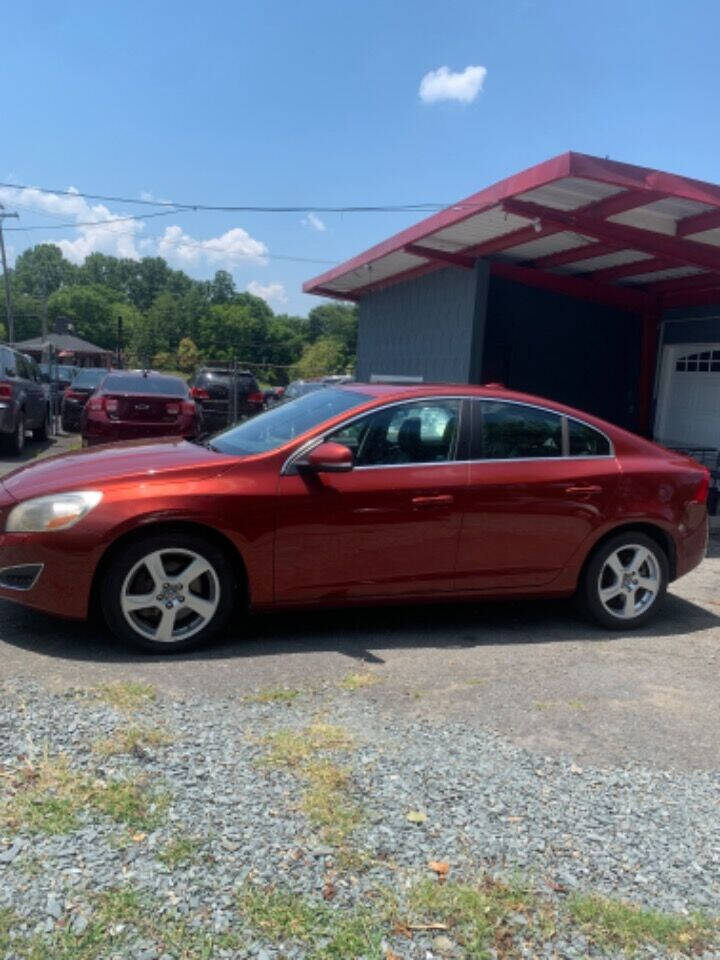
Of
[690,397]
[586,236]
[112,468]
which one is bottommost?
[112,468]

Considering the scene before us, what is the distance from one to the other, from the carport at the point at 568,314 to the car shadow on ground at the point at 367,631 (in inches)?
223

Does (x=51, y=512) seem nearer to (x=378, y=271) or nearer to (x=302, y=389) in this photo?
(x=302, y=389)

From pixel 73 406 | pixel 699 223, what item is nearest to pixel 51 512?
pixel 699 223

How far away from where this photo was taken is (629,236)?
9891 millimetres

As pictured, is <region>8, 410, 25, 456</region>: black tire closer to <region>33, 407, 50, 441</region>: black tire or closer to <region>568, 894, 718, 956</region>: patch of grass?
<region>33, 407, 50, 441</region>: black tire

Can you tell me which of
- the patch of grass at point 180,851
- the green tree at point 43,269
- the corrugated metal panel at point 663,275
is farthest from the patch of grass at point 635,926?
the green tree at point 43,269

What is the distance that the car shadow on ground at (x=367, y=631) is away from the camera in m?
4.57

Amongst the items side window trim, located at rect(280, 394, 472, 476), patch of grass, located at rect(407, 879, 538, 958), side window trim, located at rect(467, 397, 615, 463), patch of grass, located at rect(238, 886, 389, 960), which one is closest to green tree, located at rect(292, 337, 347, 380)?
side window trim, located at rect(467, 397, 615, 463)

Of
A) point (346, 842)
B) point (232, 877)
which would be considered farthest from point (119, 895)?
point (346, 842)

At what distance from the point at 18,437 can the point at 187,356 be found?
64633 mm

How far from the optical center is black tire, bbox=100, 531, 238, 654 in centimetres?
443

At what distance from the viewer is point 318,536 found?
15.6ft

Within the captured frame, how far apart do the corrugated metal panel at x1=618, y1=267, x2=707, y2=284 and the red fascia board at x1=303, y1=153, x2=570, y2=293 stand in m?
3.45

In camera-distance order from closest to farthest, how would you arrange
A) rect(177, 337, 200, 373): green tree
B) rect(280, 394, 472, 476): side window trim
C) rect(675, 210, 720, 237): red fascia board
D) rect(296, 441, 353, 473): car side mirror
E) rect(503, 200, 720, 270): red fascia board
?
rect(296, 441, 353, 473): car side mirror, rect(280, 394, 472, 476): side window trim, rect(675, 210, 720, 237): red fascia board, rect(503, 200, 720, 270): red fascia board, rect(177, 337, 200, 373): green tree
